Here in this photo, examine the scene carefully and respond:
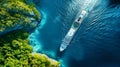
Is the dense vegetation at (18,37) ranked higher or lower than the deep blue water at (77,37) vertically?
higher

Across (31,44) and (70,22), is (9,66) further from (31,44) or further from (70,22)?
(70,22)

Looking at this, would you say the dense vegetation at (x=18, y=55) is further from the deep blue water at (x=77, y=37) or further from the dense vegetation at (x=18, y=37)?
the deep blue water at (x=77, y=37)

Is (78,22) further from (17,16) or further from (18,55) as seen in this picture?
(18,55)

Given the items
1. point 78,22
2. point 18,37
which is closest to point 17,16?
point 18,37

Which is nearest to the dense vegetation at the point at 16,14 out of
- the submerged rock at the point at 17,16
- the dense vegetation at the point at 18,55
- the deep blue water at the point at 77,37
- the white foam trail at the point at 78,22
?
the submerged rock at the point at 17,16

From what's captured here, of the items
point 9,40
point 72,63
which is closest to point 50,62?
point 72,63

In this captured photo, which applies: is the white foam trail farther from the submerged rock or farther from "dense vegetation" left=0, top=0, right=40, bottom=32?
"dense vegetation" left=0, top=0, right=40, bottom=32

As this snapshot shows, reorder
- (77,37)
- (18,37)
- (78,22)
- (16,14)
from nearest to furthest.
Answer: (18,37)
(16,14)
(77,37)
(78,22)
